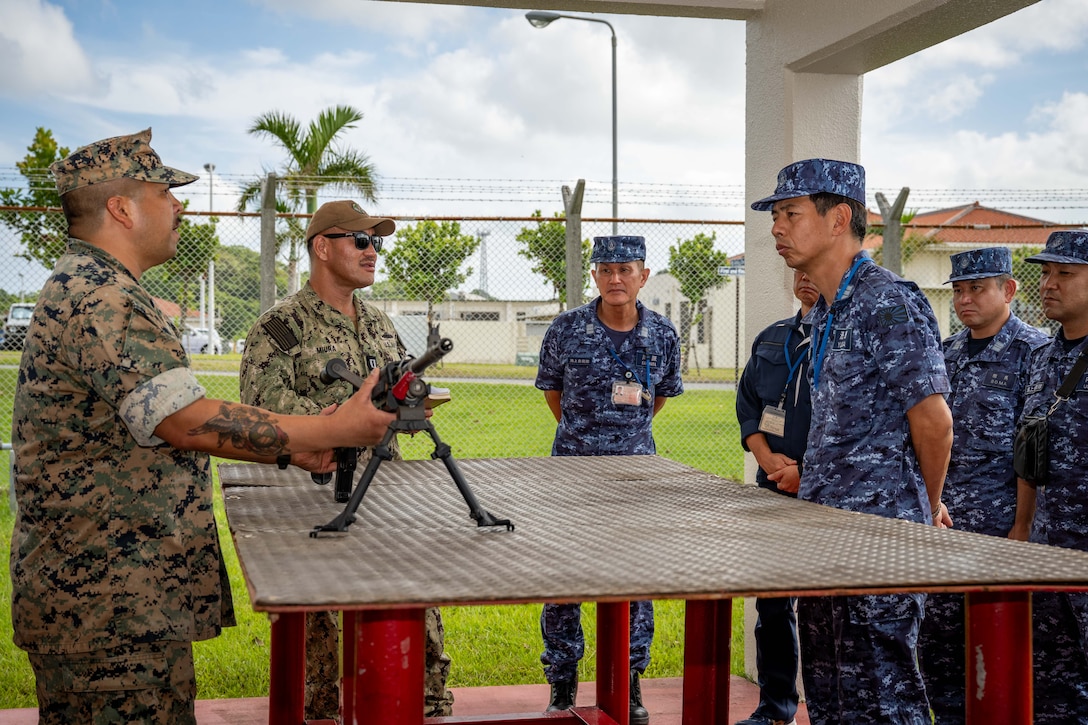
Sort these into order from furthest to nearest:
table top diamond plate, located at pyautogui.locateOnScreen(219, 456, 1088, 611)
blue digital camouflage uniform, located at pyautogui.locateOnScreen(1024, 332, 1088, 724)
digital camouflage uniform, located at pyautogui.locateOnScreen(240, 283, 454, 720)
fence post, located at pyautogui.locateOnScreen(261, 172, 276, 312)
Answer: fence post, located at pyautogui.locateOnScreen(261, 172, 276, 312)
digital camouflage uniform, located at pyautogui.locateOnScreen(240, 283, 454, 720)
blue digital camouflage uniform, located at pyautogui.locateOnScreen(1024, 332, 1088, 724)
table top diamond plate, located at pyautogui.locateOnScreen(219, 456, 1088, 611)

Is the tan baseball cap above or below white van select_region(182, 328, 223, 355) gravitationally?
above

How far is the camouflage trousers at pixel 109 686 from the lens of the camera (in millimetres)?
2486

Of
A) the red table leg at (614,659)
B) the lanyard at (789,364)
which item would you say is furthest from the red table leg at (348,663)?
the lanyard at (789,364)

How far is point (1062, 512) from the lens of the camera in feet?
12.3

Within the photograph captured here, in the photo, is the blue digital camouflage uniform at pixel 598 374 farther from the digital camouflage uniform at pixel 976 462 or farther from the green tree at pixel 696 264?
the green tree at pixel 696 264

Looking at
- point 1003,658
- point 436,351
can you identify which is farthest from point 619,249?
point 1003,658

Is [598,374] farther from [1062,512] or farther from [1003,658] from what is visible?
[1003,658]

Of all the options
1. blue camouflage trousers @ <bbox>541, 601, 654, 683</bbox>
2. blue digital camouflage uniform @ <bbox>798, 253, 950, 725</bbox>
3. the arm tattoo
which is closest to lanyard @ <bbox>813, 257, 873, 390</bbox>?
blue digital camouflage uniform @ <bbox>798, 253, 950, 725</bbox>

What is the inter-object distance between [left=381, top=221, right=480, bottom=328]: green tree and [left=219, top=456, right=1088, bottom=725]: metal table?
452cm

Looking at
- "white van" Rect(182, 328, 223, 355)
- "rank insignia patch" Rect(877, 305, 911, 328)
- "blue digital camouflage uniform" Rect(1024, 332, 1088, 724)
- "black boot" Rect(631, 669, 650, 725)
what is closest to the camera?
"rank insignia patch" Rect(877, 305, 911, 328)

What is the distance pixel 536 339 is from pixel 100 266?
763 centimetres

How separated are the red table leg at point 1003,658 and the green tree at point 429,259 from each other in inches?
227

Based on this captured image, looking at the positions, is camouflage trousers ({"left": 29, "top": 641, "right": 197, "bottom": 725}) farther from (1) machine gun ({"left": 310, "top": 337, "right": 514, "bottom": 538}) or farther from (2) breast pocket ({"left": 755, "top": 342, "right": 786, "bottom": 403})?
(2) breast pocket ({"left": 755, "top": 342, "right": 786, "bottom": 403})

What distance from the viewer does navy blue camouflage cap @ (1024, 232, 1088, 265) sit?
3889mm
